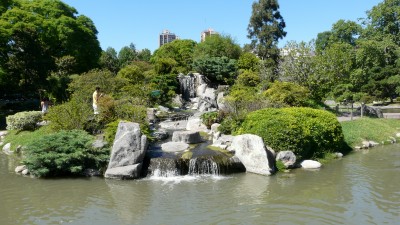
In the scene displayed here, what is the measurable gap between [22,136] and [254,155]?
42.7 feet

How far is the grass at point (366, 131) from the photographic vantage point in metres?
18.9

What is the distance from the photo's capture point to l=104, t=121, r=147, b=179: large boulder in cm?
1268

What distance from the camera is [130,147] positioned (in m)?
13.2

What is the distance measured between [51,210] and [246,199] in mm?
5445

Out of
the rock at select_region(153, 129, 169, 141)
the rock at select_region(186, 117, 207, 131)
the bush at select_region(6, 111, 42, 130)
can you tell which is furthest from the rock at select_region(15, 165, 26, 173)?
the rock at select_region(186, 117, 207, 131)

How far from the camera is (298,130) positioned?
14523 mm

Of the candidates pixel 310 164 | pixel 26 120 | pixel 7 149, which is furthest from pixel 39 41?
pixel 310 164

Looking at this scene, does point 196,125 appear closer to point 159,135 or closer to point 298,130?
point 159,135

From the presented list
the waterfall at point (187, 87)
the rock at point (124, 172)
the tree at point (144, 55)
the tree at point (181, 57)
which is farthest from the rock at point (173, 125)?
the tree at point (144, 55)

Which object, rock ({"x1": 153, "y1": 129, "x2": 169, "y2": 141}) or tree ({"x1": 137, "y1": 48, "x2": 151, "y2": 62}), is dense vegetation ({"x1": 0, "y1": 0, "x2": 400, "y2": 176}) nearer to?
rock ({"x1": 153, "y1": 129, "x2": 169, "y2": 141})

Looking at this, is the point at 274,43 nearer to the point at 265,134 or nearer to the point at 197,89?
the point at 197,89

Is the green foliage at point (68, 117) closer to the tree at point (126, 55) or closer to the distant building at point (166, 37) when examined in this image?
the tree at point (126, 55)

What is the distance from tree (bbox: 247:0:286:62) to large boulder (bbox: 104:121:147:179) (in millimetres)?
28991

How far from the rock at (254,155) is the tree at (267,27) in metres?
27.4
